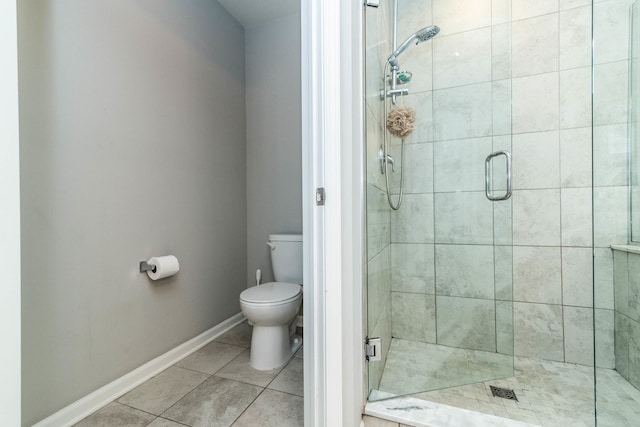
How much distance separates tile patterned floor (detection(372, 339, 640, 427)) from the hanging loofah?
1258mm

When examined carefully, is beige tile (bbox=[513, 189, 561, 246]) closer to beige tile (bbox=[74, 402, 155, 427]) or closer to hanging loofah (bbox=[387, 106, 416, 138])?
hanging loofah (bbox=[387, 106, 416, 138])

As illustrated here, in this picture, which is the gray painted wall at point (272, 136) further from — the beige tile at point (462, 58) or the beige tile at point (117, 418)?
the beige tile at point (117, 418)

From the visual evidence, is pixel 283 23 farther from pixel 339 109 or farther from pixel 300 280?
pixel 300 280

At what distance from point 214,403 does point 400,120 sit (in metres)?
1.80

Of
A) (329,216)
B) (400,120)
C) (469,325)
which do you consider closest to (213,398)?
(329,216)

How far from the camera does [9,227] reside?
665mm

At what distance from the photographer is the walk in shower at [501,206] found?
4.36 ft

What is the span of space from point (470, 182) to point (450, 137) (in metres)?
0.28

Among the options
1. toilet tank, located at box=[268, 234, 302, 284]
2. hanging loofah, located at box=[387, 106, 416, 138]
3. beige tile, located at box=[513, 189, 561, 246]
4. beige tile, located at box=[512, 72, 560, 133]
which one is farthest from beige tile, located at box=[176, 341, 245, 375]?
beige tile, located at box=[512, 72, 560, 133]

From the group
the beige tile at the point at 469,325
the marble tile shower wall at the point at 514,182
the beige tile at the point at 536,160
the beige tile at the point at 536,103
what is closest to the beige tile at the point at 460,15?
the marble tile shower wall at the point at 514,182

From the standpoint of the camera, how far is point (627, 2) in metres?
1.40

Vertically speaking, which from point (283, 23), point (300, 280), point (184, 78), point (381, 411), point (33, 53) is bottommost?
point (381, 411)

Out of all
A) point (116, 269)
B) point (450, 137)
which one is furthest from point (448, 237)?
point (116, 269)

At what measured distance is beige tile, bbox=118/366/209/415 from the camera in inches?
50.4
